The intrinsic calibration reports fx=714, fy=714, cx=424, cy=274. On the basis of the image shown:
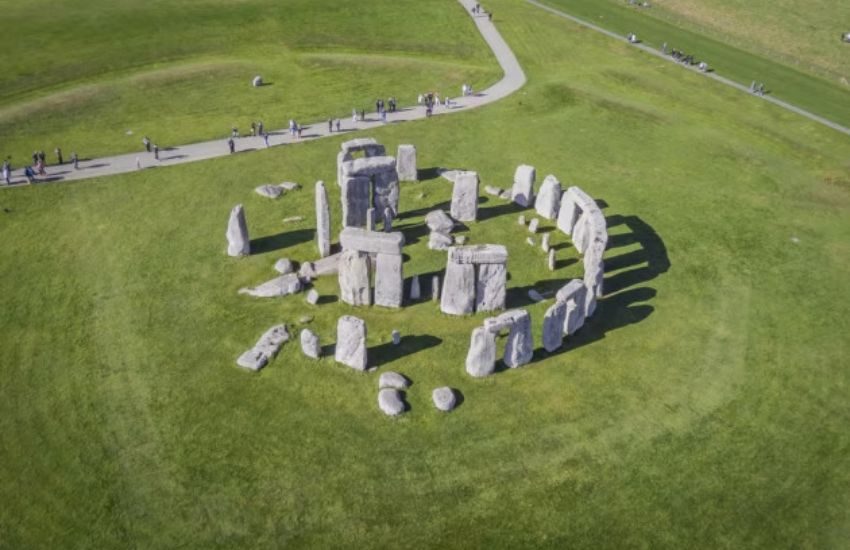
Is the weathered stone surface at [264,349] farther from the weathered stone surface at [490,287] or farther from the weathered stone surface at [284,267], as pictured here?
the weathered stone surface at [490,287]

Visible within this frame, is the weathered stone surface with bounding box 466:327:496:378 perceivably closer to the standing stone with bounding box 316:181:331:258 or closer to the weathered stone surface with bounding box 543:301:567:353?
the weathered stone surface with bounding box 543:301:567:353

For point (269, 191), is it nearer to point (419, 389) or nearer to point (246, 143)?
point (246, 143)

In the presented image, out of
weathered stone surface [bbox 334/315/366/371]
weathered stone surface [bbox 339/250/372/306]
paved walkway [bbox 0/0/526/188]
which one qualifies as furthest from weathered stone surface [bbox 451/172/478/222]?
paved walkway [bbox 0/0/526/188]

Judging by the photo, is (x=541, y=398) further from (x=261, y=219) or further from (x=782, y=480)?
(x=261, y=219)

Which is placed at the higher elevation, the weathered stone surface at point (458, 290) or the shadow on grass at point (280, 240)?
the weathered stone surface at point (458, 290)

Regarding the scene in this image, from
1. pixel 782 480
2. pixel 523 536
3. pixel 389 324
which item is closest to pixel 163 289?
pixel 389 324

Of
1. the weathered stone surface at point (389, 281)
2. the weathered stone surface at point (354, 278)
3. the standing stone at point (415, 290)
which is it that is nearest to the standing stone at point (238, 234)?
the weathered stone surface at point (354, 278)

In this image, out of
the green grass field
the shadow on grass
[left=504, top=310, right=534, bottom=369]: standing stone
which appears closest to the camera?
the green grass field
